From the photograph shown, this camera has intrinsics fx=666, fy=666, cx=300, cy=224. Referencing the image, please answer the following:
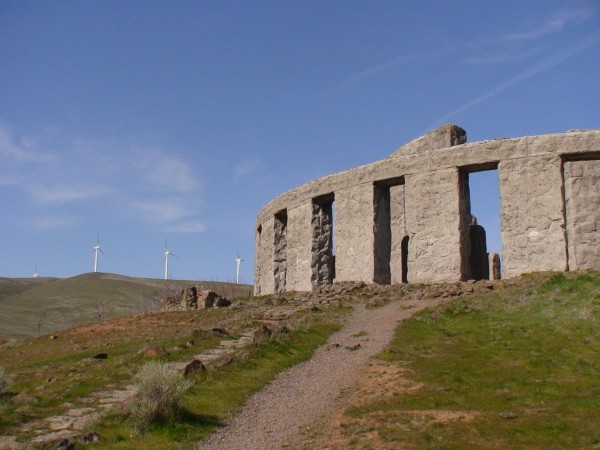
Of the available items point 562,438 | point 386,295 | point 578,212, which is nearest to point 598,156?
point 578,212

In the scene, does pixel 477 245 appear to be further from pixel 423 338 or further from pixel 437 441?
pixel 437 441

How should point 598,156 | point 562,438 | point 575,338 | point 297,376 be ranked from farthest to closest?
point 598,156, point 575,338, point 297,376, point 562,438

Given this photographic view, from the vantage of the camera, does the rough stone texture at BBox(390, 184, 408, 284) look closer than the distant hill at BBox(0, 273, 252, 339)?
Yes

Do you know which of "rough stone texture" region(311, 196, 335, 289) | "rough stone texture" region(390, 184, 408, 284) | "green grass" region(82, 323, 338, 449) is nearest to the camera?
"green grass" region(82, 323, 338, 449)

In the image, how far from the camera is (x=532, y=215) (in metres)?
23.5

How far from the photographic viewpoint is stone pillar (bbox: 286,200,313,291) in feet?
97.7

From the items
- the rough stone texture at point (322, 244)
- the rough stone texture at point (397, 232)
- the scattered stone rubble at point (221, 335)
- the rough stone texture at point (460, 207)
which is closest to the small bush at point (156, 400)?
the scattered stone rubble at point (221, 335)

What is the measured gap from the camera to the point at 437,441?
9352 millimetres

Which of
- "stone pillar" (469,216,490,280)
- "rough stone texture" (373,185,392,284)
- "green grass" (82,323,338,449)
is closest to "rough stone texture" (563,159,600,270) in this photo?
"stone pillar" (469,216,490,280)

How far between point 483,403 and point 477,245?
69.0ft

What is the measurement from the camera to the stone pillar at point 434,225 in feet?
80.9

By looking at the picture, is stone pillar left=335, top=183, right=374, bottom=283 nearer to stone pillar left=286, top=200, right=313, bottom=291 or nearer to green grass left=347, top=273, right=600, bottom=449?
stone pillar left=286, top=200, right=313, bottom=291

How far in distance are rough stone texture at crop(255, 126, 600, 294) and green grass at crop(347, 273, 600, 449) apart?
2962 millimetres

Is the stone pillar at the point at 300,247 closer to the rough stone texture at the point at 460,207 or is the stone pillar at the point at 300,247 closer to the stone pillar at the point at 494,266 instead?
the rough stone texture at the point at 460,207
